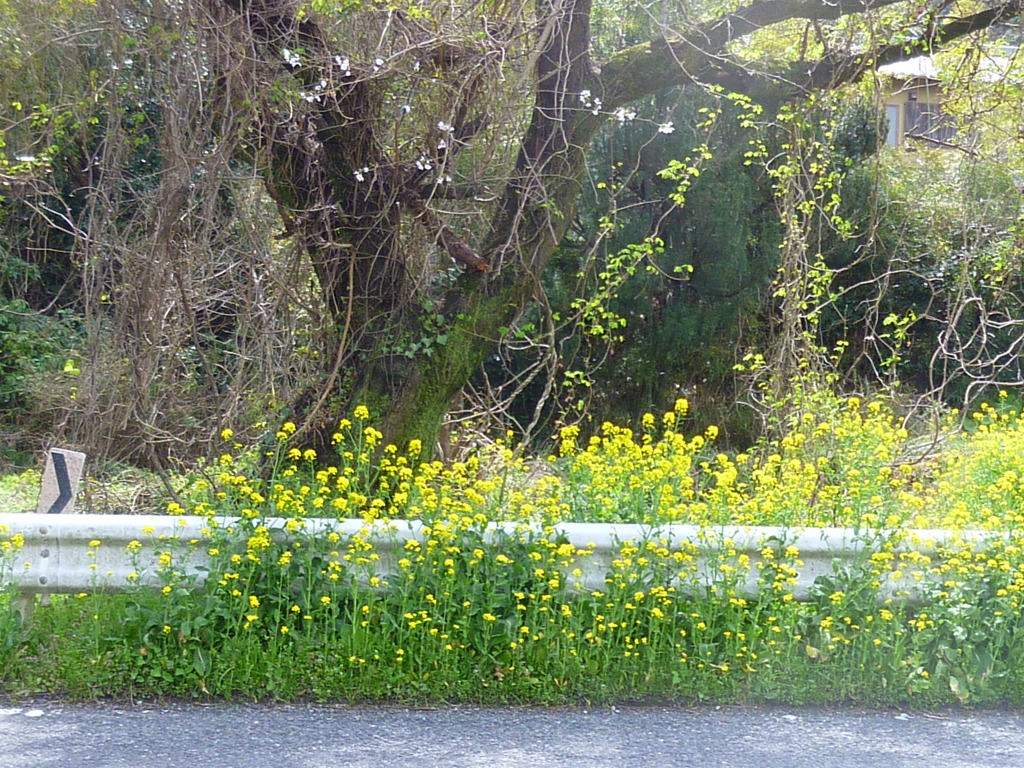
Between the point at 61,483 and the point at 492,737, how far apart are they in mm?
2578

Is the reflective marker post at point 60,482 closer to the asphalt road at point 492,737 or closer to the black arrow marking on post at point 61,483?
the black arrow marking on post at point 61,483

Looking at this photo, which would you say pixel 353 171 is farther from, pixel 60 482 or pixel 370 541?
pixel 370 541

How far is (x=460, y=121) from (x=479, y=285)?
108 cm

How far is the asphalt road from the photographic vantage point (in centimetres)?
359

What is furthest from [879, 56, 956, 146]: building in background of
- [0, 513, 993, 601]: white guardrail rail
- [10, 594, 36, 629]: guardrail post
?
[10, 594, 36, 629]: guardrail post

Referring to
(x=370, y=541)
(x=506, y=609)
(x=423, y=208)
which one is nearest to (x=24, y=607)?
(x=370, y=541)

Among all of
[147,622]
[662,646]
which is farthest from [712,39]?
[147,622]

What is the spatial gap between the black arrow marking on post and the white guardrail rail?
1.60 feet

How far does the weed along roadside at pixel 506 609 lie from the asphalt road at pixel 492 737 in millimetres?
137

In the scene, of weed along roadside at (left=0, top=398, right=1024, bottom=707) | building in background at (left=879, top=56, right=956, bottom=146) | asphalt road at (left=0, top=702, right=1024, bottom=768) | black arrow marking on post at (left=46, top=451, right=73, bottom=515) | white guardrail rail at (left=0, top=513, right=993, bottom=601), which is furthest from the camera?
building in background at (left=879, top=56, right=956, bottom=146)

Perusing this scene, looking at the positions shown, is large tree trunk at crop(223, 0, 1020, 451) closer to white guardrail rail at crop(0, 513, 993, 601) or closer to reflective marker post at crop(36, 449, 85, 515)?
reflective marker post at crop(36, 449, 85, 515)

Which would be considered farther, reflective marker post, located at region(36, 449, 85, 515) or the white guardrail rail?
reflective marker post, located at region(36, 449, 85, 515)

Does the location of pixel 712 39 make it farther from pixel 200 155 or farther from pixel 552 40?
pixel 200 155

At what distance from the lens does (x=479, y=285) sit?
6832mm
